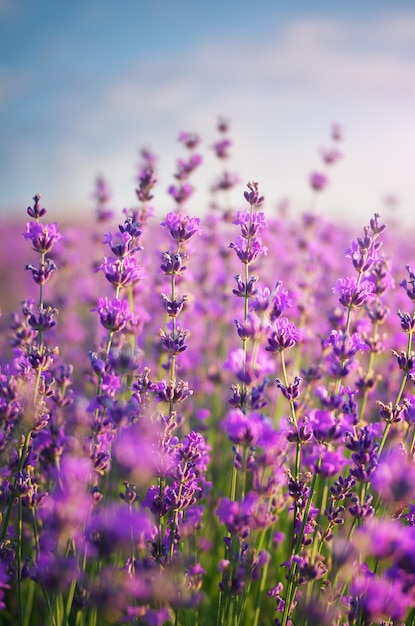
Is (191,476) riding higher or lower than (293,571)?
higher

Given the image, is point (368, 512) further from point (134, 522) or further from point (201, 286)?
point (201, 286)

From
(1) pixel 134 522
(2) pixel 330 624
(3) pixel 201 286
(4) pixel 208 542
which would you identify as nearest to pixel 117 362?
(1) pixel 134 522

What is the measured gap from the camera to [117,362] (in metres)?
1.89

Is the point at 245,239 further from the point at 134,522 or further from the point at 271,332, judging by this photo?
the point at 134,522

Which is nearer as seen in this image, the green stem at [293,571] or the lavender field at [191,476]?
the lavender field at [191,476]

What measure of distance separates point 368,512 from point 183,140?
125 inches

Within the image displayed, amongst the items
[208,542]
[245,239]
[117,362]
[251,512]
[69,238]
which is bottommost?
[208,542]

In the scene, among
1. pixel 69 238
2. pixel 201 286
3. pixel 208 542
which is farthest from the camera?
pixel 69 238

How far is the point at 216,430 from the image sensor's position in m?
4.33

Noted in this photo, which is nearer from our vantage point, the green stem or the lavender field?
the lavender field

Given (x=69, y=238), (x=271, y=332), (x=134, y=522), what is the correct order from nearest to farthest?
(x=134, y=522) → (x=271, y=332) → (x=69, y=238)

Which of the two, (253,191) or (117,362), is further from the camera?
(253,191)

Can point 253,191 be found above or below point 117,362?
above

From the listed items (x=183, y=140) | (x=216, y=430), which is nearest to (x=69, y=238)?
(x=183, y=140)
